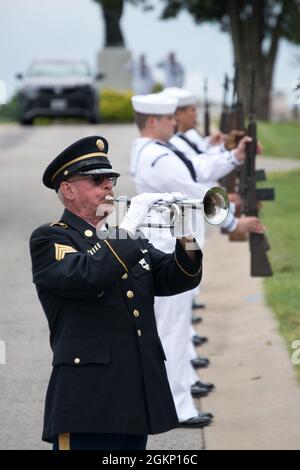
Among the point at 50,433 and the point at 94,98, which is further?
the point at 94,98

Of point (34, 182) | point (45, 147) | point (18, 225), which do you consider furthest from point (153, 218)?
point (45, 147)

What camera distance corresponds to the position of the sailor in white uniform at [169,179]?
25.9 ft

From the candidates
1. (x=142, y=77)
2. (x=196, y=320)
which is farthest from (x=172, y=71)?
(x=196, y=320)

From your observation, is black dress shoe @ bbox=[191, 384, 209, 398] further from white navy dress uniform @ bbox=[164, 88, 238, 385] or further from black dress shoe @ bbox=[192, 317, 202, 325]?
black dress shoe @ bbox=[192, 317, 202, 325]

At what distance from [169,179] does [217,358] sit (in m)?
2.41

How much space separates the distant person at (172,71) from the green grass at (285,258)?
13.2m

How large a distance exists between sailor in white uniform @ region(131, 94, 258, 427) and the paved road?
299mm

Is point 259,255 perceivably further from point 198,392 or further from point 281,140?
point 281,140

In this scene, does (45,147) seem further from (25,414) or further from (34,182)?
(25,414)

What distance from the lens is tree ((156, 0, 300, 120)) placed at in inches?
1646

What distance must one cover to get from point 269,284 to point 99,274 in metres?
7.44

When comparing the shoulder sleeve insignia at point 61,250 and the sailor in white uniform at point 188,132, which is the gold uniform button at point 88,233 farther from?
the sailor in white uniform at point 188,132

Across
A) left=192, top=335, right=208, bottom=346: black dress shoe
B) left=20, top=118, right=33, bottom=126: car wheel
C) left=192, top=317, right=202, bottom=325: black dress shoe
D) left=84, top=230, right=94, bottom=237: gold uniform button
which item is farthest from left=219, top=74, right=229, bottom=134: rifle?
left=20, top=118, right=33, bottom=126: car wheel
